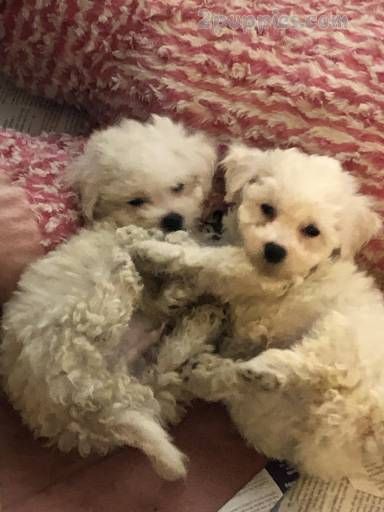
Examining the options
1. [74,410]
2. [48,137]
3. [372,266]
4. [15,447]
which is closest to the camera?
[74,410]

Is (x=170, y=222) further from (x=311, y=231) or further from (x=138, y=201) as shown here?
(x=311, y=231)

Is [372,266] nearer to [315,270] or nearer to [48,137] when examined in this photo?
[315,270]

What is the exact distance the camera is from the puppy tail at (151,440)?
1.31 metres

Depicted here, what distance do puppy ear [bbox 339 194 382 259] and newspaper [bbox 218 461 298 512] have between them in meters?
0.41

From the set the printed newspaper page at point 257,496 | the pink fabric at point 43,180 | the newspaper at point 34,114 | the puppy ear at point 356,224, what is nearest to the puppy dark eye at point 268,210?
the puppy ear at point 356,224

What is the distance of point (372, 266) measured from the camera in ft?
5.41

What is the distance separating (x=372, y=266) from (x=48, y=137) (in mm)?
751

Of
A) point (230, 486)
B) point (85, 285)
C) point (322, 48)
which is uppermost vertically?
point (322, 48)

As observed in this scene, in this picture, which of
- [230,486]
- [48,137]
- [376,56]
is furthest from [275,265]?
[48,137]

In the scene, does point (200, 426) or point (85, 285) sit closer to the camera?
point (85, 285)

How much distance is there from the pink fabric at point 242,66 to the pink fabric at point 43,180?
0.61 ft

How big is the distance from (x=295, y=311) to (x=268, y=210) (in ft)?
0.63

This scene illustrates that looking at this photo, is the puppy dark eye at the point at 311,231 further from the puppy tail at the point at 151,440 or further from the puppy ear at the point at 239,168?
the puppy tail at the point at 151,440

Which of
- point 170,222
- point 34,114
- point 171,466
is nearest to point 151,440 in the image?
point 171,466
